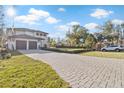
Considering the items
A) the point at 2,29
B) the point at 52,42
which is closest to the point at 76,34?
the point at 52,42

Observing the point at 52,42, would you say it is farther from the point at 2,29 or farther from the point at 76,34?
the point at 2,29

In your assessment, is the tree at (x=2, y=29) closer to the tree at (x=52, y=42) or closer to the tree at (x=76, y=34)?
the tree at (x=52, y=42)

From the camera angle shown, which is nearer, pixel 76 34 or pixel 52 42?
pixel 76 34

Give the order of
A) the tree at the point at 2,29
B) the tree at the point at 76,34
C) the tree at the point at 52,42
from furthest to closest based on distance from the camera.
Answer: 1. the tree at the point at 52,42
2. the tree at the point at 76,34
3. the tree at the point at 2,29

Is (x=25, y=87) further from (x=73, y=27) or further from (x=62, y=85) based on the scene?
(x=73, y=27)

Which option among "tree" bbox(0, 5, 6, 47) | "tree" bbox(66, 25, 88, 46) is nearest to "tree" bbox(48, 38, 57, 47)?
"tree" bbox(66, 25, 88, 46)

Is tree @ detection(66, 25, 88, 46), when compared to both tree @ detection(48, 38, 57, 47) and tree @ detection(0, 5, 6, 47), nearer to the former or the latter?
tree @ detection(48, 38, 57, 47)

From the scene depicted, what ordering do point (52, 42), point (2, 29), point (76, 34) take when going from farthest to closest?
point (52, 42), point (2, 29), point (76, 34)

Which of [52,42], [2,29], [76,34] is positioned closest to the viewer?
[76,34]

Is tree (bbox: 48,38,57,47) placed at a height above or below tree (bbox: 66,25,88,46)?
below

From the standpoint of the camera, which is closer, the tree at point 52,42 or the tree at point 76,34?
the tree at point 76,34

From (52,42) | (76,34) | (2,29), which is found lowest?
(52,42)

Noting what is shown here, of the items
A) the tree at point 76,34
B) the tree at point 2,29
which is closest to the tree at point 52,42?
the tree at point 76,34
